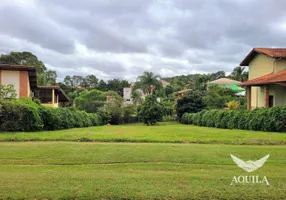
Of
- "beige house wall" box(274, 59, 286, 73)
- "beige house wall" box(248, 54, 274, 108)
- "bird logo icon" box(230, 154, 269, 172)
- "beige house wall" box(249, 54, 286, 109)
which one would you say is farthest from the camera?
"beige house wall" box(248, 54, 274, 108)

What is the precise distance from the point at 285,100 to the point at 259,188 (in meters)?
23.8

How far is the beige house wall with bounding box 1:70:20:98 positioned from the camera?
26312 millimetres

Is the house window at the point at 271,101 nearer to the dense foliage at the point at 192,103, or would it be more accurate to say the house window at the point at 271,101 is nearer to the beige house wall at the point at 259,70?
the beige house wall at the point at 259,70

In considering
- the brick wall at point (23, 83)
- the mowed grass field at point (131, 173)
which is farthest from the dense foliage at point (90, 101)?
the mowed grass field at point (131, 173)

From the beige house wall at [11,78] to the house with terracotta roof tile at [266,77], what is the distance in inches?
930

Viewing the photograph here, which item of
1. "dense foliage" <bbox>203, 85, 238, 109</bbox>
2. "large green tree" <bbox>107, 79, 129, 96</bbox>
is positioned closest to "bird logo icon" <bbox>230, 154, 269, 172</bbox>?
"dense foliage" <bbox>203, 85, 238, 109</bbox>

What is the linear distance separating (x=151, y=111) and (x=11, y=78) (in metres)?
21.3

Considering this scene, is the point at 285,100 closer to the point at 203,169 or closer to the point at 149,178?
the point at 203,169

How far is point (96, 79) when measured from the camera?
104 m

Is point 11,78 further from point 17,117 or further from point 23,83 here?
point 17,117

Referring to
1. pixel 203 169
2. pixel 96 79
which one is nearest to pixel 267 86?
pixel 203 169

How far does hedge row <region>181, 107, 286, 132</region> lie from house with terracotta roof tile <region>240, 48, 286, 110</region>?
4280mm

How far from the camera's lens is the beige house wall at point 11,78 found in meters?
26.3

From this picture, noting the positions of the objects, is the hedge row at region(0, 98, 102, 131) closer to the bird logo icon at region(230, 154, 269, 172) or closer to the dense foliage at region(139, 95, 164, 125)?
the bird logo icon at region(230, 154, 269, 172)
